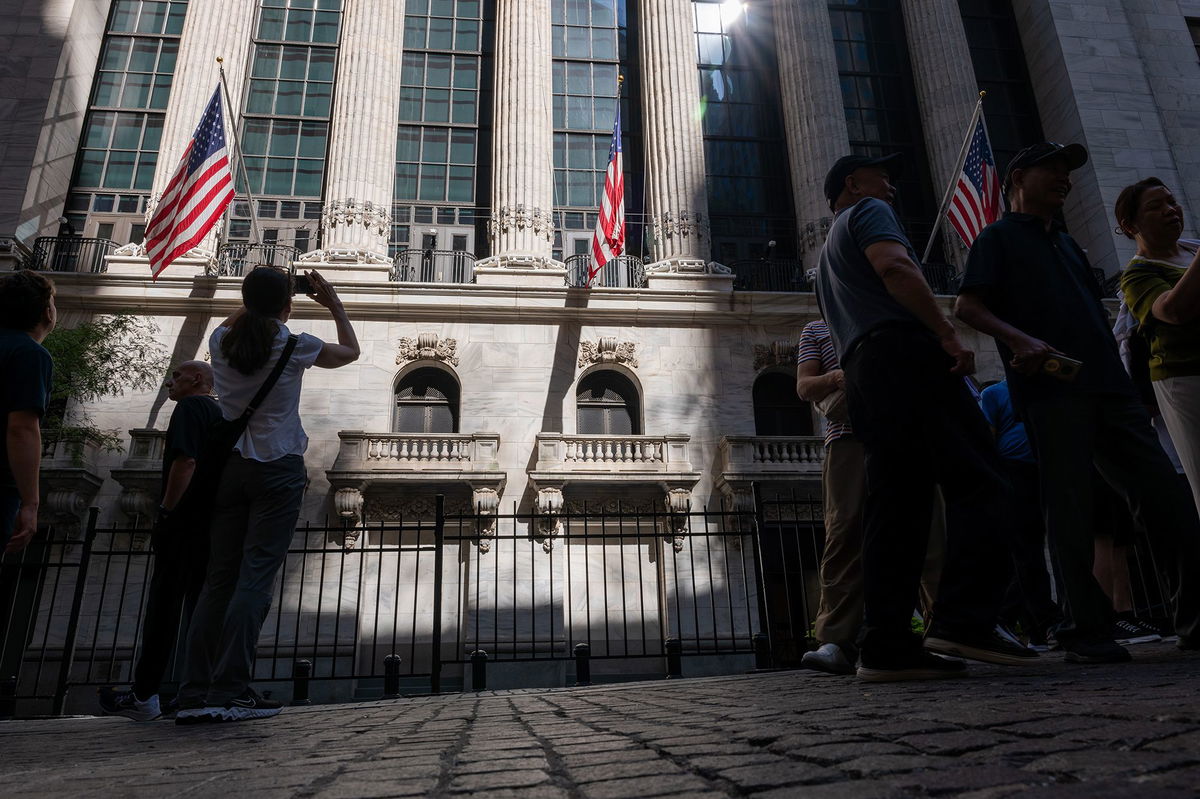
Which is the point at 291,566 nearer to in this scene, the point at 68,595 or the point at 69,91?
the point at 68,595

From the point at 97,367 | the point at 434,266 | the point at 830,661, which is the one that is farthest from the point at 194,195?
the point at 830,661

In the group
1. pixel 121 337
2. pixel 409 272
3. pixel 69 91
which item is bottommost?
pixel 121 337

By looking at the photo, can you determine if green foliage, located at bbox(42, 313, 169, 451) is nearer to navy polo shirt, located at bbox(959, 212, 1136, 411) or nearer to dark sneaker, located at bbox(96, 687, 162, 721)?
dark sneaker, located at bbox(96, 687, 162, 721)

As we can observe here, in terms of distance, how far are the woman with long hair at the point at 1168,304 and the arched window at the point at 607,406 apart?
44.6ft

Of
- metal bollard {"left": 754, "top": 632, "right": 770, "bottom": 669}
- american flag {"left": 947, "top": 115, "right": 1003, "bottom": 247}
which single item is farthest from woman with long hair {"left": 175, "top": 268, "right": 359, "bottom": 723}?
american flag {"left": 947, "top": 115, "right": 1003, "bottom": 247}

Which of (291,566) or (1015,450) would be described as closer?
(1015,450)

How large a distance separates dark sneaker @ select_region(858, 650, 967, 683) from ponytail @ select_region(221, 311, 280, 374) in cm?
307

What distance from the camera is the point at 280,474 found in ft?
12.2

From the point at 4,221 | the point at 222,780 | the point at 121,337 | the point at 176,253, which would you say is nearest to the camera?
the point at 222,780

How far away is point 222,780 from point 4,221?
21040 millimetres

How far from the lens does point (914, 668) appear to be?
273 cm

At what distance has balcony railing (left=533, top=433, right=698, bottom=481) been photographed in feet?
51.0

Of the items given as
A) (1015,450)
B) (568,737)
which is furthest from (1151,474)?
(568,737)

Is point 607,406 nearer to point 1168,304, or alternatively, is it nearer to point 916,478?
point 1168,304
